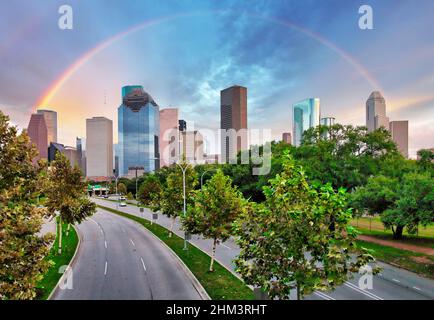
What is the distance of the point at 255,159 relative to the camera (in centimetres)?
5719

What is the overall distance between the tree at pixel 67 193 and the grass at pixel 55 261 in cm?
102

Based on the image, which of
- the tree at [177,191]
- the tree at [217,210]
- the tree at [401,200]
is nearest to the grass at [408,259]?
the tree at [401,200]

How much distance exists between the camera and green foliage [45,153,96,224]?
23.7 metres

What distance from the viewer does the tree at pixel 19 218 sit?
777cm

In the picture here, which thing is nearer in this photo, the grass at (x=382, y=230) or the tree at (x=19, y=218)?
the tree at (x=19, y=218)

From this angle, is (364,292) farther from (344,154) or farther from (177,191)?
(344,154)

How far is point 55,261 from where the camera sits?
21797 mm

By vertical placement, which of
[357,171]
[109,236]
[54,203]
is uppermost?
[357,171]

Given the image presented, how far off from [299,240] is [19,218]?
858cm

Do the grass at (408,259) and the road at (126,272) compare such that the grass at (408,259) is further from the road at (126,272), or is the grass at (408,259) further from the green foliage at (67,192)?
the green foliage at (67,192)

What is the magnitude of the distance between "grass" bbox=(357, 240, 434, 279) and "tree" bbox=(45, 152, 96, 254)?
26878 millimetres

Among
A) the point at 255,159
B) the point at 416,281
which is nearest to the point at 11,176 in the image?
the point at 416,281
